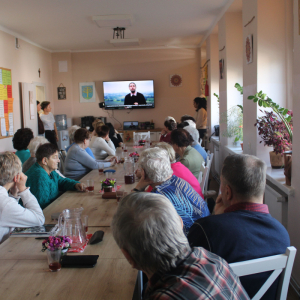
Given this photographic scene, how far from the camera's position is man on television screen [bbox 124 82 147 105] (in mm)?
9141

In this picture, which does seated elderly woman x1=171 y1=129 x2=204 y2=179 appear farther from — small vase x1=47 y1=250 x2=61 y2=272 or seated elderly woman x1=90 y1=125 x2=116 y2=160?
small vase x1=47 y1=250 x2=61 y2=272

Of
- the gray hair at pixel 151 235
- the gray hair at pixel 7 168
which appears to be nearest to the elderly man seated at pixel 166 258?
the gray hair at pixel 151 235

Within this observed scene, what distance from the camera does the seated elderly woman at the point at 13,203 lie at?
191 cm

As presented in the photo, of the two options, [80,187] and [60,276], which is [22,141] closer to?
[80,187]

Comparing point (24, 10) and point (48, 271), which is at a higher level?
point (24, 10)

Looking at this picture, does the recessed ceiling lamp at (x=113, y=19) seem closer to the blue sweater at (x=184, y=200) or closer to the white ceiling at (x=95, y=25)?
the white ceiling at (x=95, y=25)

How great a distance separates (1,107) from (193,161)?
4329 millimetres

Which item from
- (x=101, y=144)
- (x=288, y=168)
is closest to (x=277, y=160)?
(x=288, y=168)

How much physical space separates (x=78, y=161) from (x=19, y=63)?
3996mm

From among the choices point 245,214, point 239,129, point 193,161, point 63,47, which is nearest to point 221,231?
point 245,214

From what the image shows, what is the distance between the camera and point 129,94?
9.15 m

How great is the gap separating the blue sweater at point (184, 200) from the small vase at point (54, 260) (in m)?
0.72

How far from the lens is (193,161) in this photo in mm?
3436

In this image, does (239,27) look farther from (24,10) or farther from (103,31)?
(24,10)
